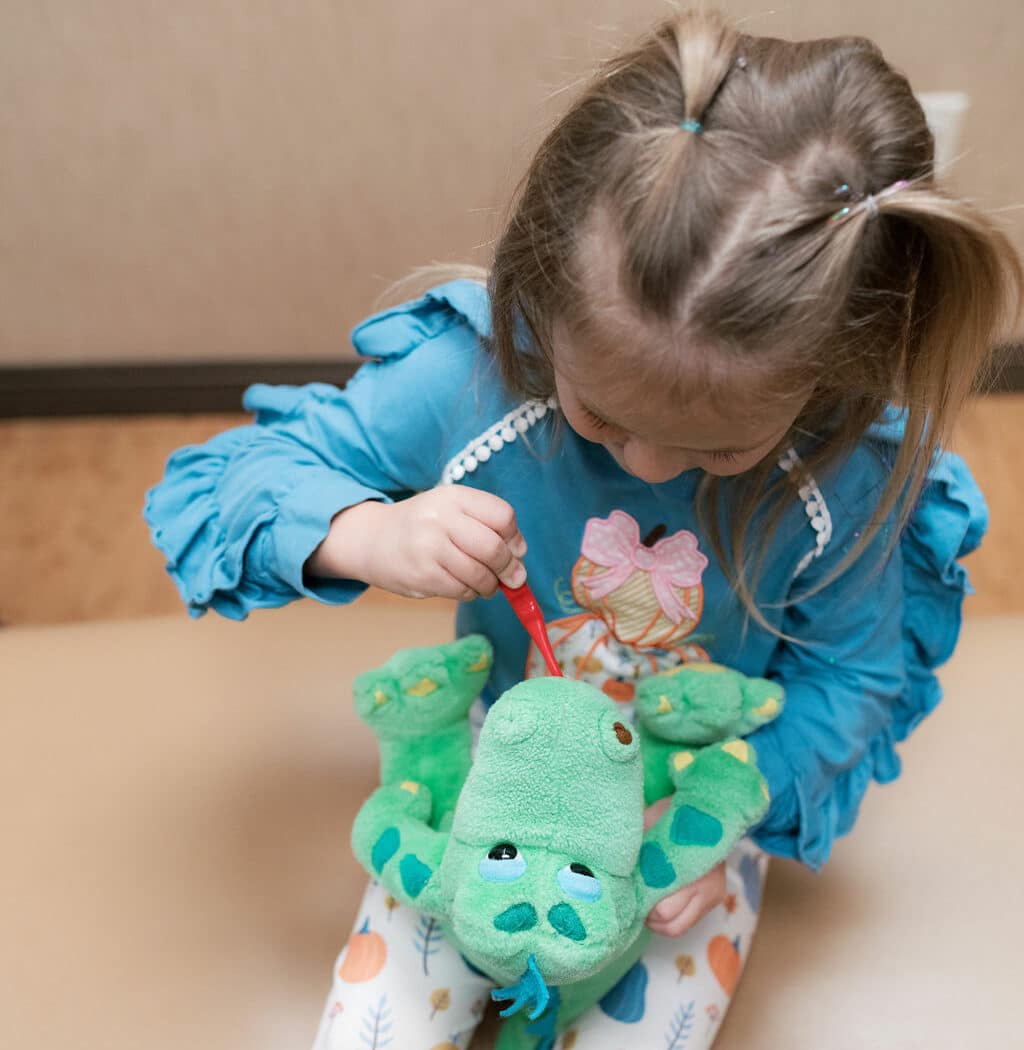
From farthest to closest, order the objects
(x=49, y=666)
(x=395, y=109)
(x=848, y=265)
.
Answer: (x=395, y=109) → (x=49, y=666) → (x=848, y=265)

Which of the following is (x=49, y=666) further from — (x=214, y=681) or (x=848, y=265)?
(x=848, y=265)

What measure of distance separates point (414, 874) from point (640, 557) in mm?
201

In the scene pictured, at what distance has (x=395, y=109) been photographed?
116 centimetres

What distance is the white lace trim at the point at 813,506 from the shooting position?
55 centimetres

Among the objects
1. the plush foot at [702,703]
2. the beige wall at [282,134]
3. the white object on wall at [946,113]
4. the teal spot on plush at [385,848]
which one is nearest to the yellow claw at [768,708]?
the plush foot at [702,703]

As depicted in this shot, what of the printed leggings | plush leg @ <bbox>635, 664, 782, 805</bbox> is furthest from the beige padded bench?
plush leg @ <bbox>635, 664, 782, 805</bbox>

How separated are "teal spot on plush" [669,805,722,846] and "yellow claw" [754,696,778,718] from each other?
0.25 feet

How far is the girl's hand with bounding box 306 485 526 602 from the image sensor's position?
1.62 ft

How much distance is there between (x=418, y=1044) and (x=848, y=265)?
1.45ft

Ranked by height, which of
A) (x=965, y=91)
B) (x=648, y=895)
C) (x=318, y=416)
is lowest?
(x=648, y=895)

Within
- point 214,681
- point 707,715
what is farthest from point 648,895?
point 214,681

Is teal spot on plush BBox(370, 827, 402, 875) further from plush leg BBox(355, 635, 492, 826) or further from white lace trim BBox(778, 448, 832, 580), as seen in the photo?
white lace trim BBox(778, 448, 832, 580)

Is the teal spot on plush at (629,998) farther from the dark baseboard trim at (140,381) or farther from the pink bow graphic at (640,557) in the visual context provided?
the dark baseboard trim at (140,381)

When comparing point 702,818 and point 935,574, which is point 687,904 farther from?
point 935,574
